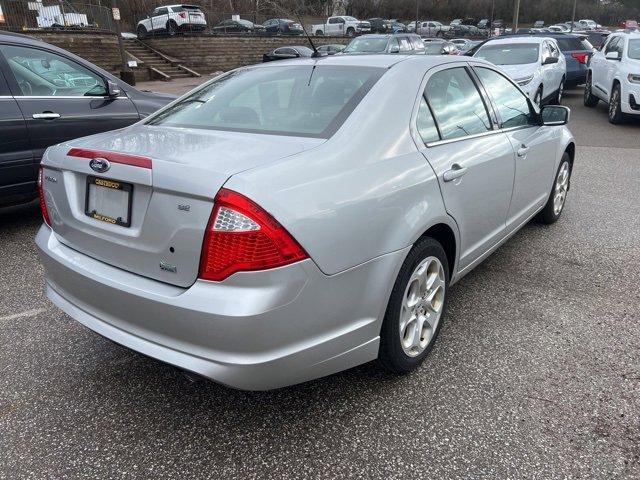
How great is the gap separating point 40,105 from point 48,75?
40 cm

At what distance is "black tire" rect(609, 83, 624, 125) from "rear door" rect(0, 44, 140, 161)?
30.3ft

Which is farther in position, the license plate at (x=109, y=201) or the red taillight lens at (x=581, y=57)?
the red taillight lens at (x=581, y=57)

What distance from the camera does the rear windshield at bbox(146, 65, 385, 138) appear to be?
8.38 feet

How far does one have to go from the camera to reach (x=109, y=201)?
2.19 meters

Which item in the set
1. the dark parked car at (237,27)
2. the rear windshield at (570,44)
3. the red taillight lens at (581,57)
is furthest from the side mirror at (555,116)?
the dark parked car at (237,27)

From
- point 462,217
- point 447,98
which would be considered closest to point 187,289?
point 462,217

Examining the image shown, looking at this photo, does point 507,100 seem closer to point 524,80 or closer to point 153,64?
point 524,80

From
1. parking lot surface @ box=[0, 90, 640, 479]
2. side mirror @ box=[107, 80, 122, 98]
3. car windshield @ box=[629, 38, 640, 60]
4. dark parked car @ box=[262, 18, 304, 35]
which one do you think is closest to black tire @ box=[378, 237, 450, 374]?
parking lot surface @ box=[0, 90, 640, 479]

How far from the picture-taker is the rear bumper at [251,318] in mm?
1881

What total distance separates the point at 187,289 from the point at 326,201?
629 millimetres

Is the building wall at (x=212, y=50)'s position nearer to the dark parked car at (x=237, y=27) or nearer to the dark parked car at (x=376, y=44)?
the dark parked car at (x=237, y=27)

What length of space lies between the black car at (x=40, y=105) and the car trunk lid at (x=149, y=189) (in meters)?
2.51

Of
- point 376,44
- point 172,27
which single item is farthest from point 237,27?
point 376,44

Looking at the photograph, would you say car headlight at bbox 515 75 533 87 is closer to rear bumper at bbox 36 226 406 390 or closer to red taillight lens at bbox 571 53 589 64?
red taillight lens at bbox 571 53 589 64
